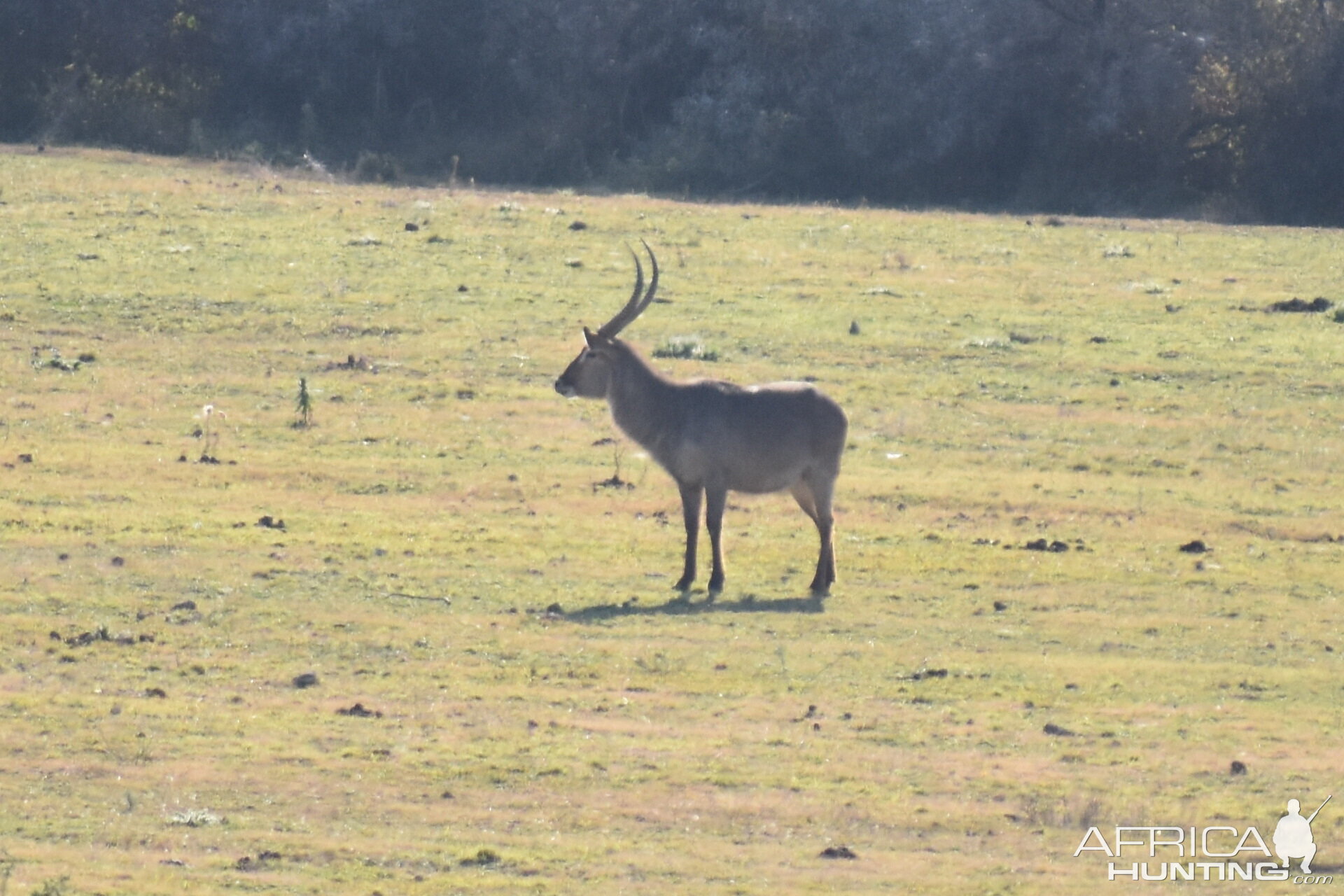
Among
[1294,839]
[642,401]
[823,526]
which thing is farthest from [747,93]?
[1294,839]

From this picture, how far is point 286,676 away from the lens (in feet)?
39.2

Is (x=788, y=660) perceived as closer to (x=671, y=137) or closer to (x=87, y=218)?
(x=87, y=218)

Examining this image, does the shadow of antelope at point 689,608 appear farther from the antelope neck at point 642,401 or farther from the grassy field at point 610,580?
the antelope neck at point 642,401

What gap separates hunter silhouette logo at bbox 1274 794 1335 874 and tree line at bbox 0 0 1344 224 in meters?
37.4

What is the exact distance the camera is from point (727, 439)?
1450cm

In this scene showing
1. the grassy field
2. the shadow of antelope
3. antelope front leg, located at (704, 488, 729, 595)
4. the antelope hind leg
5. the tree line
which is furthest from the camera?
the tree line

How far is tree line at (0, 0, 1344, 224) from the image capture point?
48.4 meters

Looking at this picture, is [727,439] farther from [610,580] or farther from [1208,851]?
[1208,851]

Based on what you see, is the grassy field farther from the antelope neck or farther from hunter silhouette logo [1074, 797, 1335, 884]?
the antelope neck

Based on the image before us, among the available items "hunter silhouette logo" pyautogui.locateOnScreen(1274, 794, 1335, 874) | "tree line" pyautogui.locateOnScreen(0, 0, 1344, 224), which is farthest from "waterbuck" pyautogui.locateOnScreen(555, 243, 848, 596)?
"tree line" pyautogui.locateOnScreen(0, 0, 1344, 224)

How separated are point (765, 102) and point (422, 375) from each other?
30257mm

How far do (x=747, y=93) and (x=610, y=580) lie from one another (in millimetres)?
37588

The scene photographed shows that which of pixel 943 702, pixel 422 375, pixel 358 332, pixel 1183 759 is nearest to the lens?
pixel 1183 759

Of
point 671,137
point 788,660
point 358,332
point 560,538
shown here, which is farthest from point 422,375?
point 671,137
